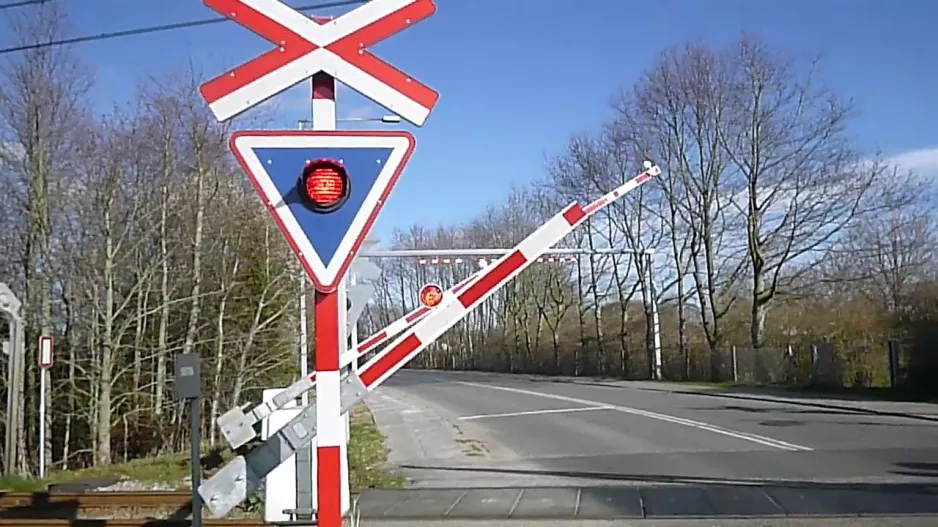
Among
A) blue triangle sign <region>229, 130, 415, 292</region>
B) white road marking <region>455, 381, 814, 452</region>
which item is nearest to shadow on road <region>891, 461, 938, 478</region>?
white road marking <region>455, 381, 814, 452</region>

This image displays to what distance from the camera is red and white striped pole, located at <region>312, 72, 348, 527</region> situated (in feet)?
11.2

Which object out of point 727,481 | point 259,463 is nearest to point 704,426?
point 727,481

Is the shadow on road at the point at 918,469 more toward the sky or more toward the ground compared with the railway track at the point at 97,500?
more toward the ground

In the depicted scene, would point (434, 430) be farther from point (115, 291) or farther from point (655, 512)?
point (655, 512)

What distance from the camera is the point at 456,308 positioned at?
4.41 metres

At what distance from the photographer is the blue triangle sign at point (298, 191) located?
3.40 m

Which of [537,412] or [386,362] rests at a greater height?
[386,362]

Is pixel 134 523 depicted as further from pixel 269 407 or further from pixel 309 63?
pixel 309 63

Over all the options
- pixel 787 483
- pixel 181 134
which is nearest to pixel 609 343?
pixel 181 134

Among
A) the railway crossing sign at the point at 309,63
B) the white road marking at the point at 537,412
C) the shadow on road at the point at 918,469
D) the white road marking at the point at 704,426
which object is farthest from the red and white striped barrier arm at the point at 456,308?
the white road marking at the point at 537,412

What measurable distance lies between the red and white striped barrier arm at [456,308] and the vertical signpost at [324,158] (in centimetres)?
69

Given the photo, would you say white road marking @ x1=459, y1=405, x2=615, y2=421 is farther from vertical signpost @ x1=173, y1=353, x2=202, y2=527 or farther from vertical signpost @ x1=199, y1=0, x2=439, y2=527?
vertical signpost @ x1=199, y1=0, x2=439, y2=527

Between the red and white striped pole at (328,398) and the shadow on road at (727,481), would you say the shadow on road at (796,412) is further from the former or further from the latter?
the red and white striped pole at (328,398)

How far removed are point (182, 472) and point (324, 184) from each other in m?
15.5
